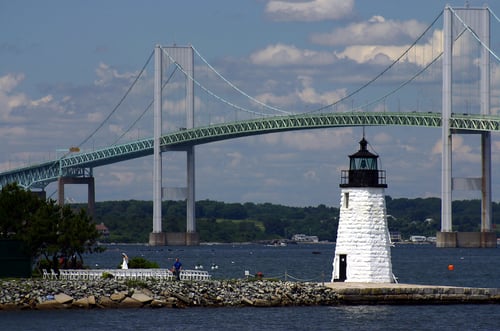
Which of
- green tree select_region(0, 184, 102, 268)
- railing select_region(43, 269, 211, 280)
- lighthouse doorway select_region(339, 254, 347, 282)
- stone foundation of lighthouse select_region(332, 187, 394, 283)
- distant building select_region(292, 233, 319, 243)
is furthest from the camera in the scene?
distant building select_region(292, 233, 319, 243)

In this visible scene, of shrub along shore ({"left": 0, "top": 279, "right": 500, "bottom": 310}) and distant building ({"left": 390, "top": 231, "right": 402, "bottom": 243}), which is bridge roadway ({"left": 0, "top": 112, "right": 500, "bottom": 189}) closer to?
distant building ({"left": 390, "top": 231, "right": 402, "bottom": 243})

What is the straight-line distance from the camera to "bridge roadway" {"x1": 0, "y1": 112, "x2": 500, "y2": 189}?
81.7 metres

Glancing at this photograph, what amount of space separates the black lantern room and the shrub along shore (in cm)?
212

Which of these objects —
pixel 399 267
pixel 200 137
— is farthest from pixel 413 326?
pixel 200 137

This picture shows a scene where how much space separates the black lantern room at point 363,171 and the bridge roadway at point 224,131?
49.5 metres

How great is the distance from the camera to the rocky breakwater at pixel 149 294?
29.9 metres

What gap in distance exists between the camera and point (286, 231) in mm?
144000

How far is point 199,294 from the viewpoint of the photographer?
3056 centimetres

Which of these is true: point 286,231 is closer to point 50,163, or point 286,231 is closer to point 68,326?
point 50,163

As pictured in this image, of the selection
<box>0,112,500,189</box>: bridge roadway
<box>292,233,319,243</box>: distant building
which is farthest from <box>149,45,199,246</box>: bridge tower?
<box>292,233,319,243</box>: distant building

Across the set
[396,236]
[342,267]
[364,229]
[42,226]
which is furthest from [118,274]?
[396,236]

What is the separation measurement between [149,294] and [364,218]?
470 cm

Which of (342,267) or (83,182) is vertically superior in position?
(83,182)

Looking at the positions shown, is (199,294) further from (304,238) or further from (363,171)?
(304,238)
